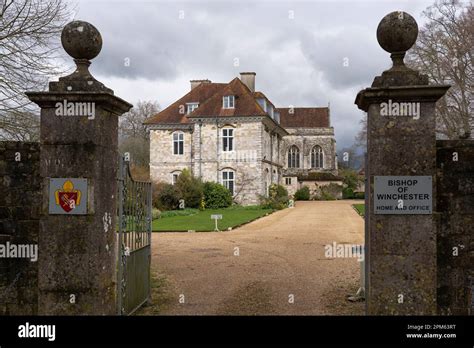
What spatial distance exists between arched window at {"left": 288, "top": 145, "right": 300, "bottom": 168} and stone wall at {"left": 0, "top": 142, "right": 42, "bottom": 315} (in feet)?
171

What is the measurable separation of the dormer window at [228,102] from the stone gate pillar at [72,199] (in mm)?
29048

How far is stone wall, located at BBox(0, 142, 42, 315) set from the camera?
209 inches

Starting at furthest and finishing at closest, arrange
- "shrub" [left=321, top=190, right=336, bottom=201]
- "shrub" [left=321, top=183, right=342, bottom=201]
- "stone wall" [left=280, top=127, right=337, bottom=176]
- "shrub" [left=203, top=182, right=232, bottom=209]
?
"stone wall" [left=280, top=127, right=337, bottom=176], "shrub" [left=321, top=183, right=342, bottom=201], "shrub" [left=321, top=190, right=336, bottom=201], "shrub" [left=203, top=182, right=232, bottom=209]

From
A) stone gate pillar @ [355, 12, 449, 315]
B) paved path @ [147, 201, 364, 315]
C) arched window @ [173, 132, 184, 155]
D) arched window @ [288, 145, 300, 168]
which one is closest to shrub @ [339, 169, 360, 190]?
arched window @ [288, 145, 300, 168]

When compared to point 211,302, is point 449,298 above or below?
above

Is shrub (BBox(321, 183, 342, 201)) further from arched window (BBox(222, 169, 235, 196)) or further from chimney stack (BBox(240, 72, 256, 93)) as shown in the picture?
arched window (BBox(222, 169, 235, 196))

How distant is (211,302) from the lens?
7.41 metres

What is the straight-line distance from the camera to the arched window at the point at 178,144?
3584 centimetres

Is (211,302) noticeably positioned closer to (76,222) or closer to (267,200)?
(76,222)

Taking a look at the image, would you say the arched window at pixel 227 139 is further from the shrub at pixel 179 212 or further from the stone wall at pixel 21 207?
the stone wall at pixel 21 207

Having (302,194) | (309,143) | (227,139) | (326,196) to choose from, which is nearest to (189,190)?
(227,139)
